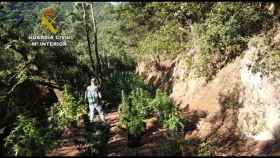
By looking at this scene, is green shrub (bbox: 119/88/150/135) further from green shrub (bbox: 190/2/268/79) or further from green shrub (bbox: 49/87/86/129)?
green shrub (bbox: 190/2/268/79)

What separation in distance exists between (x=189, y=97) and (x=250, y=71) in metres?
4.91

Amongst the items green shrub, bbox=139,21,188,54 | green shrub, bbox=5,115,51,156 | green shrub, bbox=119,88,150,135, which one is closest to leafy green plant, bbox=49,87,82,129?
green shrub, bbox=119,88,150,135

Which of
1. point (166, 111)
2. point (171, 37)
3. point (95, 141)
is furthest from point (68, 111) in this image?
point (171, 37)

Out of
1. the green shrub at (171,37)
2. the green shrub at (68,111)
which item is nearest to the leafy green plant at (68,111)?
the green shrub at (68,111)

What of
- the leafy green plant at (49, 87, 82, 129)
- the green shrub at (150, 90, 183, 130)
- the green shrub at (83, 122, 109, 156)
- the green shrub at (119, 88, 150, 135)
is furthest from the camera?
the leafy green plant at (49, 87, 82, 129)

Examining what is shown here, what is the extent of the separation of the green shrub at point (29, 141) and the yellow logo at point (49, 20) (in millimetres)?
14484

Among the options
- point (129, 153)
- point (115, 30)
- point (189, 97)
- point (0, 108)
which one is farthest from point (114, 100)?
point (115, 30)

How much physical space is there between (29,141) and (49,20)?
16.9m

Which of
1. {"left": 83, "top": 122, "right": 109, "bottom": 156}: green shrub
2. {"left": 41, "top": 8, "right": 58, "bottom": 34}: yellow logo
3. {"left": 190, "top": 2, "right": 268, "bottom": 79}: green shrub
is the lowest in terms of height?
{"left": 83, "top": 122, "right": 109, "bottom": 156}: green shrub

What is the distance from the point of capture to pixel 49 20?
1000 inches

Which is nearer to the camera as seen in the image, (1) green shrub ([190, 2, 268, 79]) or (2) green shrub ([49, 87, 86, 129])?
(1) green shrub ([190, 2, 268, 79])

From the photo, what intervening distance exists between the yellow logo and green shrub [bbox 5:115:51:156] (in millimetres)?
14484

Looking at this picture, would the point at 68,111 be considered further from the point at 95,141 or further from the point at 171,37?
the point at 171,37

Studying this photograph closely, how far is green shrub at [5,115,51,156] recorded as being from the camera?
934 centimetres
